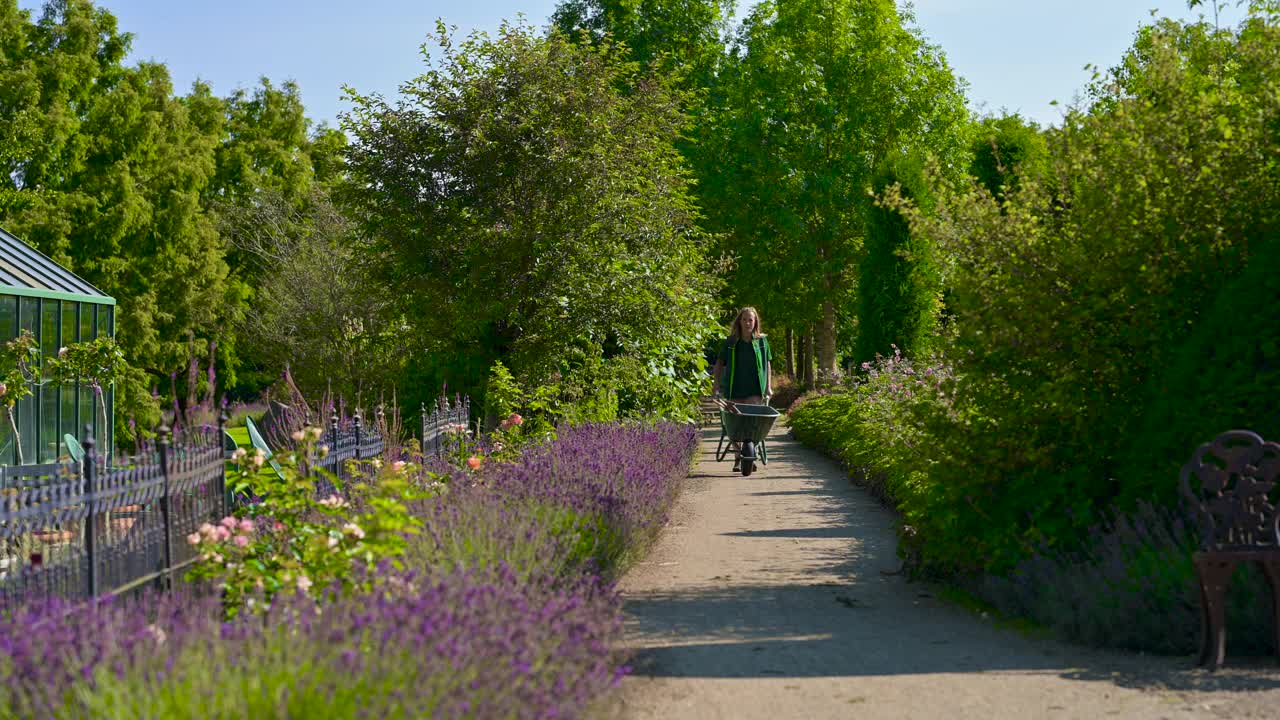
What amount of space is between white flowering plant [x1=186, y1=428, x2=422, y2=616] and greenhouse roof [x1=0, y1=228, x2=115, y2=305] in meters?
13.2

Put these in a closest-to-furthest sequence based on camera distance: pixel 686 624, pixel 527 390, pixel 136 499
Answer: pixel 136 499, pixel 686 624, pixel 527 390

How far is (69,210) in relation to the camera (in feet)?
109

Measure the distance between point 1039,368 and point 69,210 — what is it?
3206 cm

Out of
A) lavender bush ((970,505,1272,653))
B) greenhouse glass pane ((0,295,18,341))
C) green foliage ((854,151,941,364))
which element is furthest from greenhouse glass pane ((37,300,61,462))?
lavender bush ((970,505,1272,653))

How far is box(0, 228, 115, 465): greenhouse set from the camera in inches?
701

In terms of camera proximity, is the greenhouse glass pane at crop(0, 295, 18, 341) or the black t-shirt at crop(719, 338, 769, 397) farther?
the greenhouse glass pane at crop(0, 295, 18, 341)

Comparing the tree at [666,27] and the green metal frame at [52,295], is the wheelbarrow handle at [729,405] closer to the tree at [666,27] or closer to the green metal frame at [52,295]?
the green metal frame at [52,295]

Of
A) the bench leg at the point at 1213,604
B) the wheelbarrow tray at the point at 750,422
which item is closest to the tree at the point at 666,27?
the wheelbarrow tray at the point at 750,422

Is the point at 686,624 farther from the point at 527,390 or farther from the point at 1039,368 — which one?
the point at 527,390

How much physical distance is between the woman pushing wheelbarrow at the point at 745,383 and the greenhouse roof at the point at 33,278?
10.5 metres

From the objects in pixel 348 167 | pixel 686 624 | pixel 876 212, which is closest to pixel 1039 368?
pixel 686 624

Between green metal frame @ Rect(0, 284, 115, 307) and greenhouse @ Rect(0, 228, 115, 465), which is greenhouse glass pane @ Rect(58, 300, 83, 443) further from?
green metal frame @ Rect(0, 284, 115, 307)

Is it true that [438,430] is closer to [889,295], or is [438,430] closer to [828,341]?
[889,295]

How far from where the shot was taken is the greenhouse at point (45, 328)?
17.8 m
